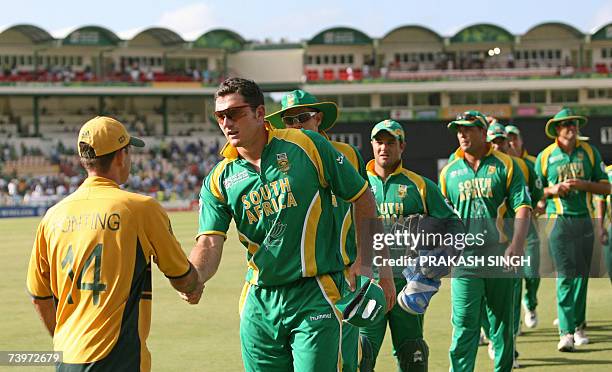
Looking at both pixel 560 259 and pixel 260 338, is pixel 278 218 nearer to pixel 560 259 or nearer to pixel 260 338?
pixel 260 338

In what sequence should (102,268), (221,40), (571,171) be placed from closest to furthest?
(102,268), (571,171), (221,40)

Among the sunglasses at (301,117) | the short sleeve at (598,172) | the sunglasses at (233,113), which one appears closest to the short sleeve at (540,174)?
the short sleeve at (598,172)

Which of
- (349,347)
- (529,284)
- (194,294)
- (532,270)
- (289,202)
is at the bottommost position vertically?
(529,284)

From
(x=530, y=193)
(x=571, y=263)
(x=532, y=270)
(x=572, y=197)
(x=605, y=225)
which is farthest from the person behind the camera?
(x=605, y=225)

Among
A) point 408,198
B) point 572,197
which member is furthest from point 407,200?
point 572,197

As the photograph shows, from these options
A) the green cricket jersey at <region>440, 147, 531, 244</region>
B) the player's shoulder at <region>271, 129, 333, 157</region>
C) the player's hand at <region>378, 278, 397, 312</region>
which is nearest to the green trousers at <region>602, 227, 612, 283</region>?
the green cricket jersey at <region>440, 147, 531, 244</region>

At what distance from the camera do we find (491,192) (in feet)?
30.6

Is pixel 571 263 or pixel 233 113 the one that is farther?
pixel 571 263

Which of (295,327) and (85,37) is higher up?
(85,37)

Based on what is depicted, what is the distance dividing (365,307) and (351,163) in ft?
3.08

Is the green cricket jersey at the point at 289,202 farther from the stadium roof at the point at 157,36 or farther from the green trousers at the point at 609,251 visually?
the stadium roof at the point at 157,36

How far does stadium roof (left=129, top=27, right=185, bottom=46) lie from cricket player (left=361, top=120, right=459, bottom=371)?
63977 mm

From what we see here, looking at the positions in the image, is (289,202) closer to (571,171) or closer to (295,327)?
(295,327)

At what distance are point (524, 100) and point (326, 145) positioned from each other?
65.0m
